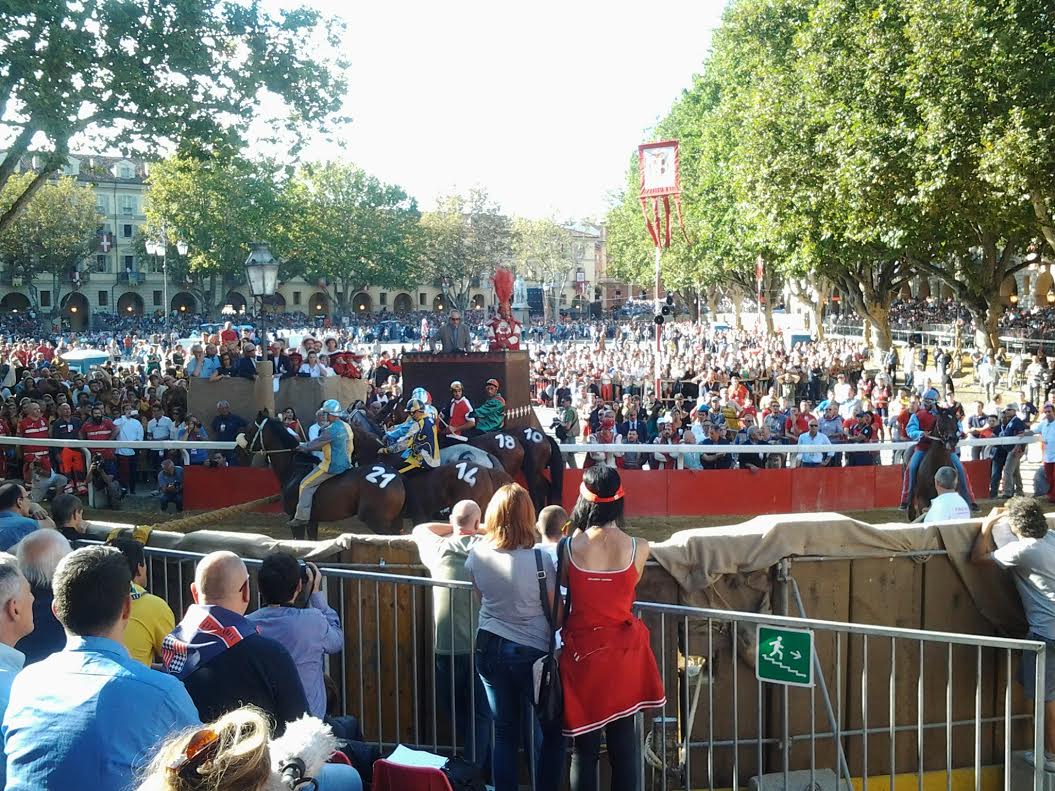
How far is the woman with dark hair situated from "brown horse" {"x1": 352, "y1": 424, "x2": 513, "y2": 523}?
6869 millimetres

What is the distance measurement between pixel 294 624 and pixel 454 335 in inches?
441

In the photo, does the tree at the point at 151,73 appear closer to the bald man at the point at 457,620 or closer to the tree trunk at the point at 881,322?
the bald man at the point at 457,620

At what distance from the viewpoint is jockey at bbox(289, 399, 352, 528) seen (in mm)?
11688

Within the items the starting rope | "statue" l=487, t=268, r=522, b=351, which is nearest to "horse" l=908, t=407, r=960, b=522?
"statue" l=487, t=268, r=522, b=351

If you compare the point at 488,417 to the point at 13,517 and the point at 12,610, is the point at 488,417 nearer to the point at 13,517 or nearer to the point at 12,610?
the point at 13,517

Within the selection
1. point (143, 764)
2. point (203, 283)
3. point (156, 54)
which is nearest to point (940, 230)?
point (156, 54)

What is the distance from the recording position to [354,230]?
88250 mm

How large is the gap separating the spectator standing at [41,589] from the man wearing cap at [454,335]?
10907mm

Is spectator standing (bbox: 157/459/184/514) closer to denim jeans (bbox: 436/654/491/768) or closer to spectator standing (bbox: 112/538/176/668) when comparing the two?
denim jeans (bbox: 436/654/491/768)

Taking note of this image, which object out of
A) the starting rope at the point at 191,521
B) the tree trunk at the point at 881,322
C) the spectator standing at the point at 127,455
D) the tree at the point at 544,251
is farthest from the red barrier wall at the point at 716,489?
the tree at the point at 544,251

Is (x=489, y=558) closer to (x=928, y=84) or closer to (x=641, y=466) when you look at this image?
(x=641, y=466)

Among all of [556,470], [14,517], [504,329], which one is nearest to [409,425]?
[556,470]

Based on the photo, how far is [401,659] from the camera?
6.21 m

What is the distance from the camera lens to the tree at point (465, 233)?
9281 centimetres
